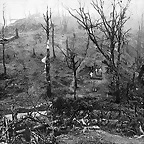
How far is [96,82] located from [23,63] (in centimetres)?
1325

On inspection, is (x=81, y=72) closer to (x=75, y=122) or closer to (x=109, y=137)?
(x=75, y=122)

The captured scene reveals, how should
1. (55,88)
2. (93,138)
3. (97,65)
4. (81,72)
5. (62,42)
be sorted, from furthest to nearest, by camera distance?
(62,42), (97,65), (81,72), (55,88), (93,138)

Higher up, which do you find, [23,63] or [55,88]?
[23,63]

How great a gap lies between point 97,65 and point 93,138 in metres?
24.7

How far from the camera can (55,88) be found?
21.3m

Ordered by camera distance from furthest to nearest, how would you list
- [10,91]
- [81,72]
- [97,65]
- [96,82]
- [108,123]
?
[97,65] < [81,72] < [96,82] < [10,91] < [108,123]

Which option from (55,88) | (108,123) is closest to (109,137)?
(108,123)

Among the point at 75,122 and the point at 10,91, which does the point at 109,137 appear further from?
the point at 10,91

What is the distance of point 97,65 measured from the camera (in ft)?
98.2

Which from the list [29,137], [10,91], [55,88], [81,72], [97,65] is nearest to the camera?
[29,137]

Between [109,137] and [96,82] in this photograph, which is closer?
[109,137]

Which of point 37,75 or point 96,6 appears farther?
point 37,75

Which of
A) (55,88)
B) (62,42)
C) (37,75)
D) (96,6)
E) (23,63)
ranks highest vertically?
(62,42)

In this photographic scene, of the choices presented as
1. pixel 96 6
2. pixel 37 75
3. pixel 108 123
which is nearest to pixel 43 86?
pixel 37 75
